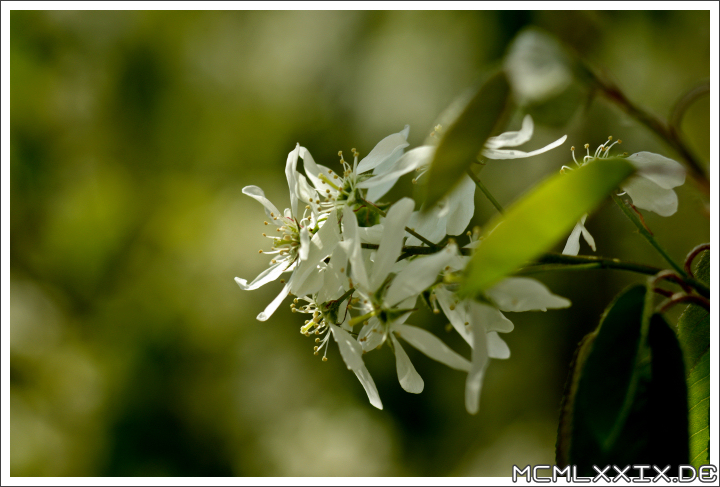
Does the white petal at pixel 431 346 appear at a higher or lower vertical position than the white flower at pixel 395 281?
lower

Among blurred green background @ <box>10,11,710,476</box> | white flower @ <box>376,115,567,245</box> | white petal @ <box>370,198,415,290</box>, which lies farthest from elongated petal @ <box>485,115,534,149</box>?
blurred green background @ <box>10,11,710,476</box>

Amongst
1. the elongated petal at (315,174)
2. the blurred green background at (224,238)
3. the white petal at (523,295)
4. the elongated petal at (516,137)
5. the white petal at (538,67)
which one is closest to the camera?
the white petal at (538,67)

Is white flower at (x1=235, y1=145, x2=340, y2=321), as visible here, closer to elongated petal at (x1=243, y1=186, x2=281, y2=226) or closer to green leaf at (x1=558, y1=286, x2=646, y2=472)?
elongated petal at (x1=243, y1=186, x2=281, y2=226)

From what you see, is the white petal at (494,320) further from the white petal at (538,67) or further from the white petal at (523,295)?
the white petal at (538,67)

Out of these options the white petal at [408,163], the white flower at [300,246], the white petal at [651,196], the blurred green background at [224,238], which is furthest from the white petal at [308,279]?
the blurred green background at [224,238]

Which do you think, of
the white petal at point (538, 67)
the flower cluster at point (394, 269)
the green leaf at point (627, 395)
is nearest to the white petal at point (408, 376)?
the flower cluster at point (394, 269)

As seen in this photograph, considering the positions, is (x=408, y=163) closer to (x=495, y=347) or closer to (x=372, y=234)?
(x=372, y=234)

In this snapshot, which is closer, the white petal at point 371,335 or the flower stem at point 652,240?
the flower stem at point 652,240

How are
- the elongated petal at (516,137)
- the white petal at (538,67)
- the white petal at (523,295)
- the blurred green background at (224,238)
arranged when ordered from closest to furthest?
1. the white petal at (538,67)
2. the white petal at (523,295)
3. the elongated petal at (516,137)
4. the blurred green background at (224,238)

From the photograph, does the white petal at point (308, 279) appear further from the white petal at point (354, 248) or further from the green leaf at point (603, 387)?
the green leaf at point (603, 387)
